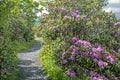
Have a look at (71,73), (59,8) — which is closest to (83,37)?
(59,8)

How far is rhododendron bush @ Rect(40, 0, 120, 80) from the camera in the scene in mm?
14711

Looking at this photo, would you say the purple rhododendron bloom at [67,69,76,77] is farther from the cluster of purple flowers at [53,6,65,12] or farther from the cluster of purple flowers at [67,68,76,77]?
the cluster of purple flowers at [53,6,65,12]

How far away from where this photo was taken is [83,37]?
55.3 ft

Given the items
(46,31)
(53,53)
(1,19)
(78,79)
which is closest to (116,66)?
(78,79)

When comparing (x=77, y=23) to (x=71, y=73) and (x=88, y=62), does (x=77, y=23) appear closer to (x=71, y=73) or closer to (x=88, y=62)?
(x=88, y=62)

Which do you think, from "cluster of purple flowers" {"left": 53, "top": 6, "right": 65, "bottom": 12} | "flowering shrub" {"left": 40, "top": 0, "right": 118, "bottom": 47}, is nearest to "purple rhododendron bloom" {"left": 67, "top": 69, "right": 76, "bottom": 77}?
"flowering shrub" {"left": 40, "top": 0, "right": 118, "bottom": 47}

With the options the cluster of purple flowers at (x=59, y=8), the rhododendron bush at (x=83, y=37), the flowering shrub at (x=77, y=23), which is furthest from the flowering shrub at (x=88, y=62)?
the cluster of purple flowers at (x=59, y=8)

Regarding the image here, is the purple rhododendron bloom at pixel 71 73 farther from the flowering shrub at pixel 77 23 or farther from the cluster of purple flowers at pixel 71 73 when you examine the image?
the flowering shrub at pixel 77 23

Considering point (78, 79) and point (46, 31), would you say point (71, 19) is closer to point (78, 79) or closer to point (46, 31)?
point (46, 31)

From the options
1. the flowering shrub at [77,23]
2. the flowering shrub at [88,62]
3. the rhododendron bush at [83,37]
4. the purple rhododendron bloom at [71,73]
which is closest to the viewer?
the purple rhododendron bloom at [71,73]

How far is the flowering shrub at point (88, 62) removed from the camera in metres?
14.4

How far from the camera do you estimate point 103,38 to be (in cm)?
1755

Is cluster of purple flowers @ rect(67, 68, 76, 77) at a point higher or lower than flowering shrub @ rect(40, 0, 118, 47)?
lower

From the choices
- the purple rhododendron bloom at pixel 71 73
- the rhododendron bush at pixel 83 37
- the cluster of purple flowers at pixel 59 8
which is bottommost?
the purple rhododendron bloom at pixel 71 73
